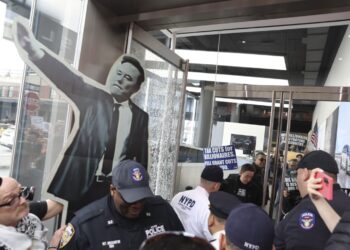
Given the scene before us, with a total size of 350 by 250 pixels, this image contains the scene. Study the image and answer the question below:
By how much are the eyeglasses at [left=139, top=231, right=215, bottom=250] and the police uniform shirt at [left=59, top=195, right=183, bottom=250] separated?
0.98 meters

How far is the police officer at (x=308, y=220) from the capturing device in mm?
1771

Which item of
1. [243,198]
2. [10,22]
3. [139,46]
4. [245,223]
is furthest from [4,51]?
[243,198]

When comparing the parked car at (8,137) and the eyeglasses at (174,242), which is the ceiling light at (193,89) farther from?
the eyeglasses at (174,242)

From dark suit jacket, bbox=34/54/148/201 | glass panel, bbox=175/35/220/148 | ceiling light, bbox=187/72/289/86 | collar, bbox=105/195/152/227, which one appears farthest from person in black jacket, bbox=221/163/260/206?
collar, bbox=105/195/152/227

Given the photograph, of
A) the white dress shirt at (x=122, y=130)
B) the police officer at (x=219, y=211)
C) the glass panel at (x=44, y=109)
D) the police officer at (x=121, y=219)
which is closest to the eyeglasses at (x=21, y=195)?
the police officer at (x=121, y=219)

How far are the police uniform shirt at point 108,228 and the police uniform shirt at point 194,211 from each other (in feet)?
1.99

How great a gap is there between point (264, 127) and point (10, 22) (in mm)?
3797

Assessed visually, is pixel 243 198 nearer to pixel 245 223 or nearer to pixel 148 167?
pixel 148 167

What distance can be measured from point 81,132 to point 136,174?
0.91 meters

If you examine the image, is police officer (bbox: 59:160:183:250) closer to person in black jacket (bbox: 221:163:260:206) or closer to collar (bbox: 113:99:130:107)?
collar (bbox: 113:99:130:107)

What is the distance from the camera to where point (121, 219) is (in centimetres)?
183

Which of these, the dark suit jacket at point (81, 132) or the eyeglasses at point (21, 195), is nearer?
the eyeglasses at point (21, 195)

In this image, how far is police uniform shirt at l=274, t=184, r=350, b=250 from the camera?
1.77 m

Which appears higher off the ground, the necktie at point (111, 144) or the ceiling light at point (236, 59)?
the ceiling light at point (236, 59)
